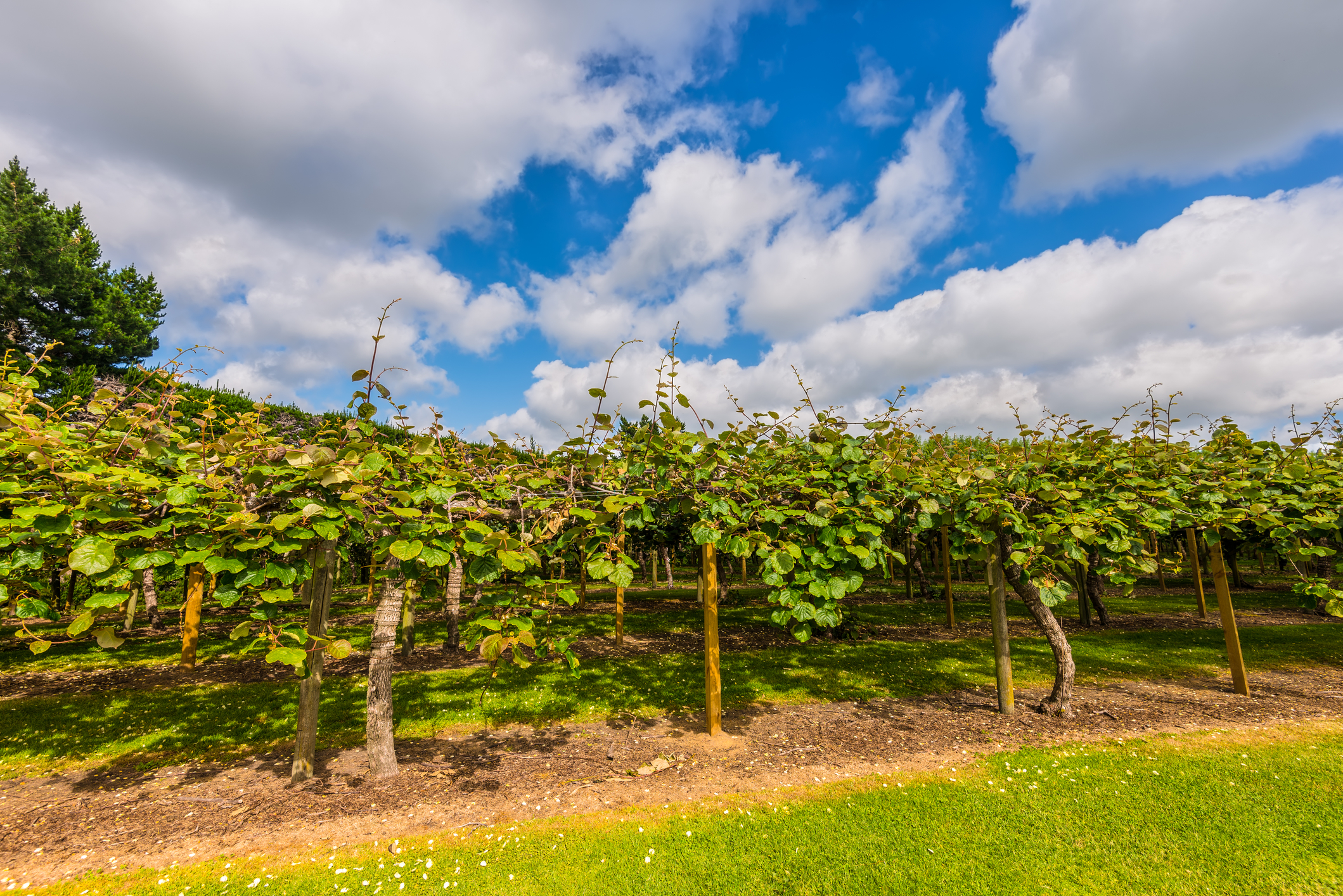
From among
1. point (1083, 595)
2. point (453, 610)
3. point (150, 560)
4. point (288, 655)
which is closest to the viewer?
point (288, 655)

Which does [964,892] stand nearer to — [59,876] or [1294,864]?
[1294,864]

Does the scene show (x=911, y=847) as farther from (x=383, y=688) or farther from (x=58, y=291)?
(x=58, y=291)

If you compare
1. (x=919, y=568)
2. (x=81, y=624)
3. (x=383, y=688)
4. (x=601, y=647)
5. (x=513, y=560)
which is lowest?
(x=601, y=647)

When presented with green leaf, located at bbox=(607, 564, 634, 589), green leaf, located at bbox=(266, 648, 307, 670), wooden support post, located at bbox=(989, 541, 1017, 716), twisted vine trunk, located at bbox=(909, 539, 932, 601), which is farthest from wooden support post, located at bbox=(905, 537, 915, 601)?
green leaf, located at bbox=(266, 648, 307, 670)

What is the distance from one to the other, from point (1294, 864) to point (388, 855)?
7.64 meters

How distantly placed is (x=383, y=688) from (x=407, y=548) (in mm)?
3303

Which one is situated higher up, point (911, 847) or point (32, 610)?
point (32, 610)

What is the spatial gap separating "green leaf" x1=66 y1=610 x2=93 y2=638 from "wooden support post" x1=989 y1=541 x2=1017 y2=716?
913 cm

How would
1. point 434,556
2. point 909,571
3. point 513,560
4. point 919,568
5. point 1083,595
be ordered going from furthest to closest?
point 909,571 < point 919,568 < point 1083,595 < point 434,556 < point 513,560

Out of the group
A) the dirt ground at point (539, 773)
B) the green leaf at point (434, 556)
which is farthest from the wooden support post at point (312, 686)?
the green leaf at point (434, 556)

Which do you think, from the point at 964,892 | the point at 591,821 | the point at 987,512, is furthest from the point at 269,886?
the point at 987,512

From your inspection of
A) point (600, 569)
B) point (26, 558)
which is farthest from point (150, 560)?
point (600, 569)

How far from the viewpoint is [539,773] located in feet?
20.2

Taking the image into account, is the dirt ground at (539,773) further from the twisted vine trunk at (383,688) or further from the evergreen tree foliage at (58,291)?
the evergreen tree foliage at (58,291)
